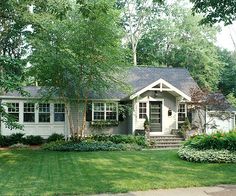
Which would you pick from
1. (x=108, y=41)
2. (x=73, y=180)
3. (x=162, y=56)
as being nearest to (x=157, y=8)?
(x=162, y=56)

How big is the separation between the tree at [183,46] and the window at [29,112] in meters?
22.1

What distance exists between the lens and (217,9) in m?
11.8

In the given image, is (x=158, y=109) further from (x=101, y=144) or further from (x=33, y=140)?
(x=33, y=140)

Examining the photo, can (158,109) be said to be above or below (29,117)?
above

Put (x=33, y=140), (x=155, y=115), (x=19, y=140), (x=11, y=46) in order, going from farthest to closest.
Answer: (x=11, y=46) → (x=155, y=115) → (x=33, y=140) → (x=19, y=140)

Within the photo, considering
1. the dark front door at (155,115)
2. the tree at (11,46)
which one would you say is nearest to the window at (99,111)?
the dark front door at (155,115)

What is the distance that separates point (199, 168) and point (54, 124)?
1233cm

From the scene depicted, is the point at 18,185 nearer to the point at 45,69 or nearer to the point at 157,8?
the point at 45,69

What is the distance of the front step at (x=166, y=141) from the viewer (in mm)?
21580

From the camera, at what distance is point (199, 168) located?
43.2 ft

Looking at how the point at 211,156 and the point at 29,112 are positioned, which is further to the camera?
the point at 29,112

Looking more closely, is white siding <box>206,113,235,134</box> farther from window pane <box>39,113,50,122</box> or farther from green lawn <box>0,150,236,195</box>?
window pane <box>39,113,50,122</box>

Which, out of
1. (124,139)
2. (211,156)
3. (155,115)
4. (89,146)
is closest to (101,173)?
(211,156)

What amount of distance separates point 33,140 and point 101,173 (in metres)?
11.0
